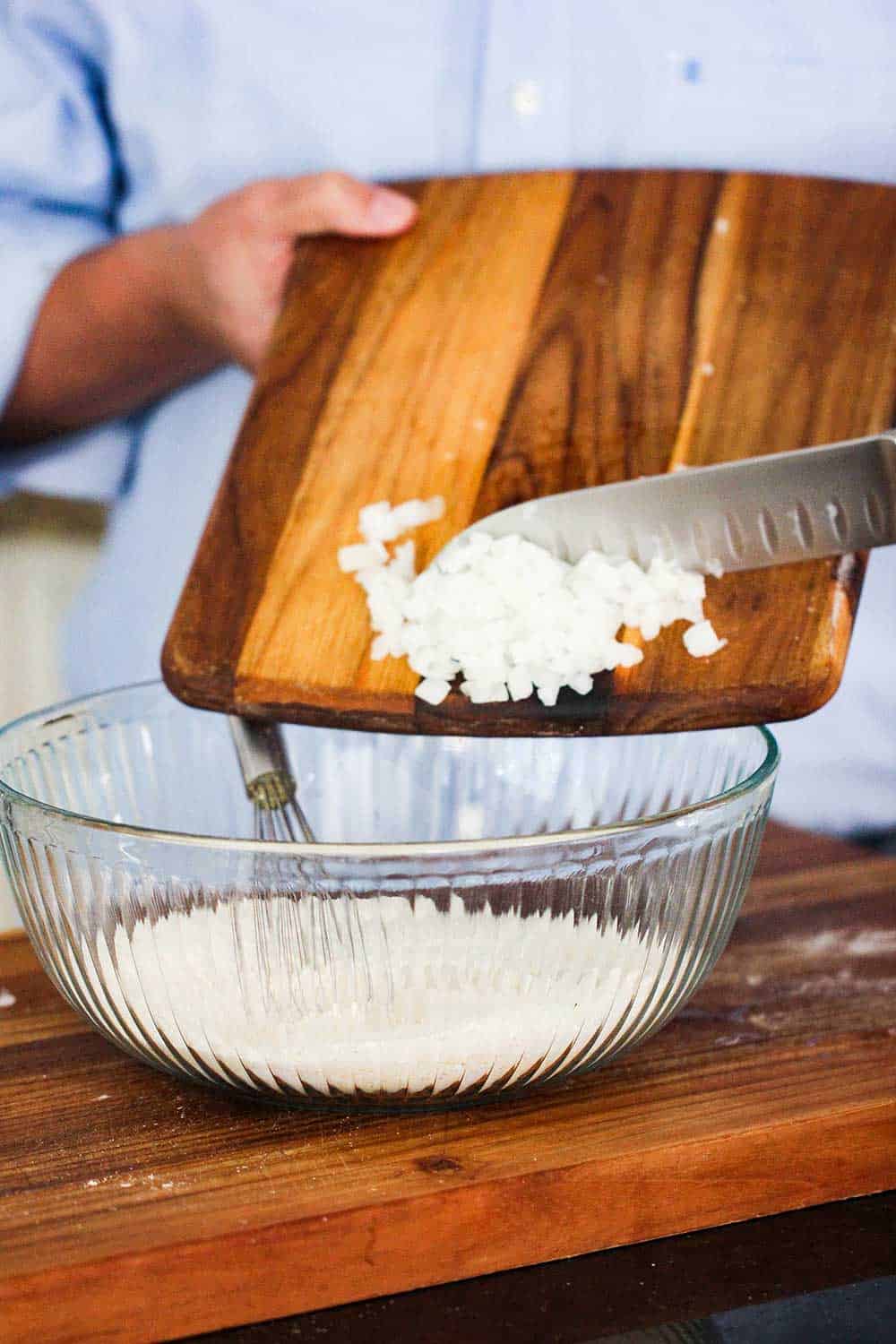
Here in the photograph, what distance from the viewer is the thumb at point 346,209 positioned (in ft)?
2.82

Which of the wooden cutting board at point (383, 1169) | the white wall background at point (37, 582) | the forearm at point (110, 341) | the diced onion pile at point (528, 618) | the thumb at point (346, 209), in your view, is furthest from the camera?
the white wall background at point (37, 582)

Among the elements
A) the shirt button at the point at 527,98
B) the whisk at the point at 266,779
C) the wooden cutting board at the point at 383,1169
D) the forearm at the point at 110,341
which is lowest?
the wooden cutting board at the point at 383,1169

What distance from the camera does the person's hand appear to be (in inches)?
34.0

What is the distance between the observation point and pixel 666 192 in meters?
0.86

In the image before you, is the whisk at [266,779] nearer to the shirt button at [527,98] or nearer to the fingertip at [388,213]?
the fingertip at [388,213]

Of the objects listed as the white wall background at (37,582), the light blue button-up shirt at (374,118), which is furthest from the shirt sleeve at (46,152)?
the white wall background at (37,582)

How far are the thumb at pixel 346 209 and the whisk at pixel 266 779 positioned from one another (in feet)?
1.15

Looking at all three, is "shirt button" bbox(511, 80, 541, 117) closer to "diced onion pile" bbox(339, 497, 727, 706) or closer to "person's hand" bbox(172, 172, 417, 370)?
"person's hand" bbox(172, 172, 417, 370)

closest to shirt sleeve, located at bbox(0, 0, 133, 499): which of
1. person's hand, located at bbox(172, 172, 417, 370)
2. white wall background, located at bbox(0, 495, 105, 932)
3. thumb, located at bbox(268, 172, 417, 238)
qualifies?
person's hand, located at bbox(172, 172, 417, 370)

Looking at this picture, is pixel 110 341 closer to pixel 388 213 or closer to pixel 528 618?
pixel 388 213

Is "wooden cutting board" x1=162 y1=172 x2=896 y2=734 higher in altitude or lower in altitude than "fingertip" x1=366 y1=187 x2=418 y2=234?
lower

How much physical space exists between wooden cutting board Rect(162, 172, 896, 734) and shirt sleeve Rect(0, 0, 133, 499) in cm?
30

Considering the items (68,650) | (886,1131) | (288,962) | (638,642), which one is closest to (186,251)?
(68,650)

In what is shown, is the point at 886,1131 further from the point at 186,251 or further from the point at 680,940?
the point at 186,251
